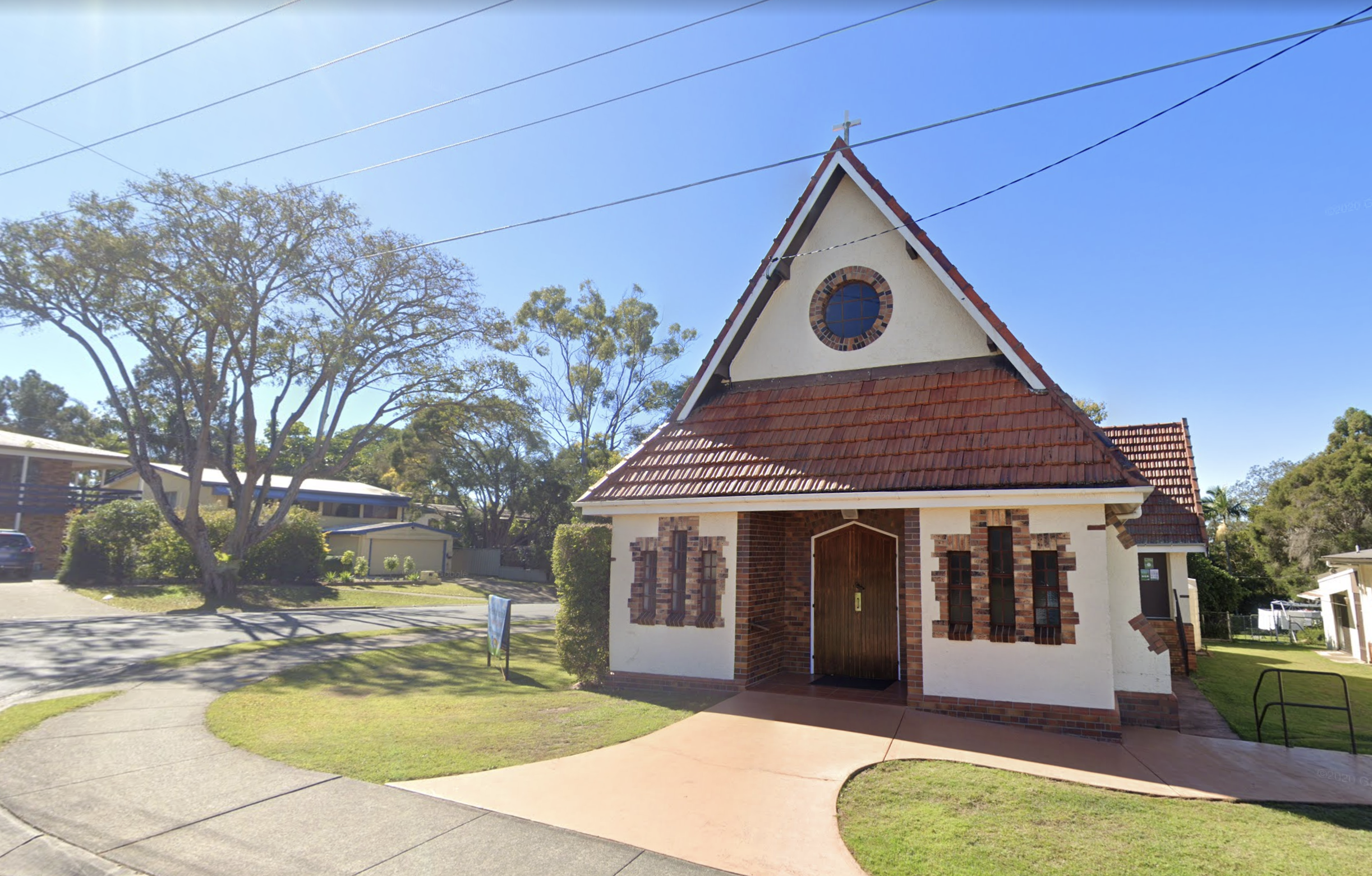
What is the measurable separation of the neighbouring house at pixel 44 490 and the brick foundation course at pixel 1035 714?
112ft

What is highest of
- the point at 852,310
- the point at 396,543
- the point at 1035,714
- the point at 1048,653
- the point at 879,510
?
the point at 852,310

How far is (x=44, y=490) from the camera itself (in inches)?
1217

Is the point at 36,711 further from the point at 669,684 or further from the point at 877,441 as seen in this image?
the point at 877,441

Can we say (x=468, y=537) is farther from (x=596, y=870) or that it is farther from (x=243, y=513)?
(x=596, y=870)

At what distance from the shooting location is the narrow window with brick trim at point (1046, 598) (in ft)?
29.8

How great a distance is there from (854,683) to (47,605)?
22843mm

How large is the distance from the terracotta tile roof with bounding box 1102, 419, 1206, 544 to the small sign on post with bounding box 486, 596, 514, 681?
12.0 m

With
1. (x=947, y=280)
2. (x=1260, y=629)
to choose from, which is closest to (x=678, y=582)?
(x=947, y=280)

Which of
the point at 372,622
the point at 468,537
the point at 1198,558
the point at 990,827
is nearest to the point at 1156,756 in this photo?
the point at 990,827

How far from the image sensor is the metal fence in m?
25.5

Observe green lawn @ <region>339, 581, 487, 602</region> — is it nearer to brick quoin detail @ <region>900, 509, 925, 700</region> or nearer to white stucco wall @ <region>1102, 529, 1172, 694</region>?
brick quoin detail @ <region>900, 509, 925, 700</region>

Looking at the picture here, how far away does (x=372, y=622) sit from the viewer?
2034 centimetres

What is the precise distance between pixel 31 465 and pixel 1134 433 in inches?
1688

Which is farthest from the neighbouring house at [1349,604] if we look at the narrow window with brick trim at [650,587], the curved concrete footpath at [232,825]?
the curved concrete footpath at [232,825]
